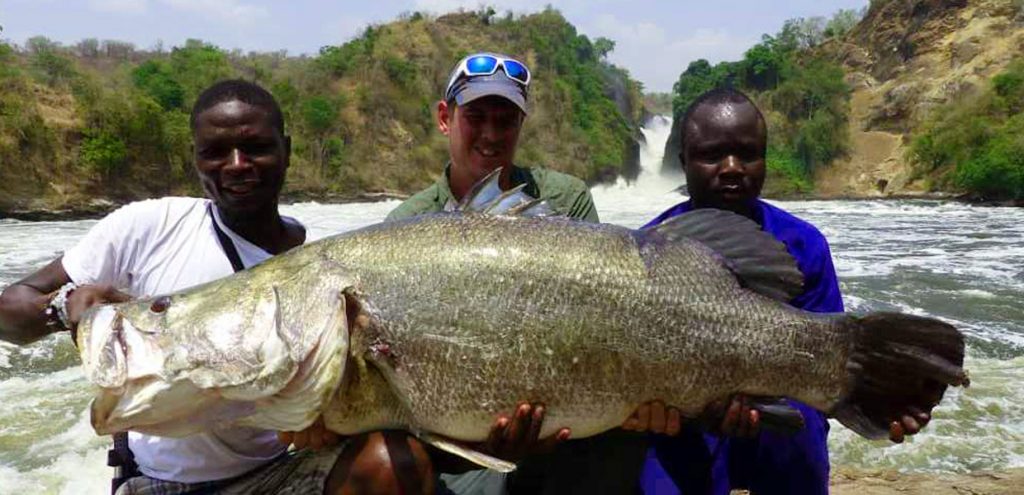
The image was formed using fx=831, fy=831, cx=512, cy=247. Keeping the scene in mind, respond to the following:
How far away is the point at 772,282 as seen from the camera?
96.7 inches

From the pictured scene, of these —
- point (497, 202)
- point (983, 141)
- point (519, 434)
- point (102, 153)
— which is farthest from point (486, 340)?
point (983, 141)

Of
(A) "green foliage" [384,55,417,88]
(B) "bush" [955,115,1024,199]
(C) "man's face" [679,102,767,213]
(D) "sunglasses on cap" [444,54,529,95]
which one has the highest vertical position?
(A) "green foliage" [384,55,417,88]

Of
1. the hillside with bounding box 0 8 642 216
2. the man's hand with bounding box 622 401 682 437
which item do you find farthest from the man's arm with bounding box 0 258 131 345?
the hillside with bounding box 0 8 642 216

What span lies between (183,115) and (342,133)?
938cm

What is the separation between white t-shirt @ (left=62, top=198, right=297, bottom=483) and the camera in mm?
2404

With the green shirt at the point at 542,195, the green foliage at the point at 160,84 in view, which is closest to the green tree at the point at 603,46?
the green foliage at the point at 160,84

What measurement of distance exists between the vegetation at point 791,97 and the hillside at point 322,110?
274 inches

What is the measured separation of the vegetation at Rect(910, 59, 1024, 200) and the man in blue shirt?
32680 mm

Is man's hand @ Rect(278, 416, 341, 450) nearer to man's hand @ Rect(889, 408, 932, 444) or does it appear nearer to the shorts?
the shorts

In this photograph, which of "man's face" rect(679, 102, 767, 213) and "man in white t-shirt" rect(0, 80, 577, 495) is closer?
"man in white t-shirt" rect(0, 80, 577, 495)

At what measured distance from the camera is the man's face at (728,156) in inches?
115

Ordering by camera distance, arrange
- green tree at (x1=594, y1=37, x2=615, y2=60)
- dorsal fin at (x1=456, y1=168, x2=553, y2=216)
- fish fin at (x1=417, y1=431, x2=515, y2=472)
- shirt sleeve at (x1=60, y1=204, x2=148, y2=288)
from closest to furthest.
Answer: fish fin at (x1=417, y1=431, x2=515, y2=472) → dorsal fin at (x1=456, y1=168, x2=553, y2=216) → shirt sleeve at (x1=60, y1=204, x2=148, y2=288) → green tree at (x1=594, y1=37, x2=615, y2=60)

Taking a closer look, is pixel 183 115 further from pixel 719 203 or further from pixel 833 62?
pixel 833 62

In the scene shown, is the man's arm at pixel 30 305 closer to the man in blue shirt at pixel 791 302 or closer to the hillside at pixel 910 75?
the man in blue shirt at pixel 791 302
